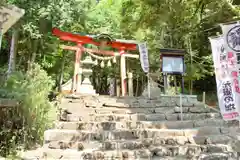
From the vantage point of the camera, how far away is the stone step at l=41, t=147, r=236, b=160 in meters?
4.89

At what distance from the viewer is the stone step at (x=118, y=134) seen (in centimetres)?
572

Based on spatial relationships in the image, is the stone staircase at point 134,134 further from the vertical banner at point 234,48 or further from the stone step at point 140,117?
the vertical banner at point 234,48

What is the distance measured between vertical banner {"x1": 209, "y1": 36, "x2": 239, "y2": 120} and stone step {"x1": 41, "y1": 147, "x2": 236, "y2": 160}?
3.15 feet

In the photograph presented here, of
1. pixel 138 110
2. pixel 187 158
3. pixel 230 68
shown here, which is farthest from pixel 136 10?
pixel 187 158

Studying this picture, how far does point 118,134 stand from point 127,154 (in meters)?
1.00

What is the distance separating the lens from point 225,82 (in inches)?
233

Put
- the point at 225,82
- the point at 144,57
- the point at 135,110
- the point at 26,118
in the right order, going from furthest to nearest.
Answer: the point at 144,57 → the point at 135,110 → the point at 26,118 → the point at 225,82

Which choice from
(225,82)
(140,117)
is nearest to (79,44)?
(140,117)

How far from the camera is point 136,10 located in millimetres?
15156

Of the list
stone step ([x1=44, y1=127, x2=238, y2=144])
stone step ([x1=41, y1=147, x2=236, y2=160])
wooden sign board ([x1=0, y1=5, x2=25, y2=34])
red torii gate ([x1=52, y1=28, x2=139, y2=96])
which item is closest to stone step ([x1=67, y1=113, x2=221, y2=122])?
stone step ([x1=44, y1=127, x2=238, y2=144])

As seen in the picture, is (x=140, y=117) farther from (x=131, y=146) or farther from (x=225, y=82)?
(x=225, y=82)

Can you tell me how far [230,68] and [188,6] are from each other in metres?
→ 9.07

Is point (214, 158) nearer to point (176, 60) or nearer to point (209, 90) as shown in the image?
point (176, 60)

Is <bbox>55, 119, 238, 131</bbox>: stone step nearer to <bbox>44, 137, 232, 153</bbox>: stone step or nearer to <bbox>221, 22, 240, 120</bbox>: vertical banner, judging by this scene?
<bbox>44, 137, 232, 153</bbox>: stone step
